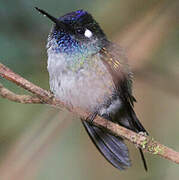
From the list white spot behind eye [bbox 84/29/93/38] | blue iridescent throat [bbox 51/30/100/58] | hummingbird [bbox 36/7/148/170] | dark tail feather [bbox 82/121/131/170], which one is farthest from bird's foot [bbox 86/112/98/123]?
white spot behind eye [bbox 84/29/93/38]

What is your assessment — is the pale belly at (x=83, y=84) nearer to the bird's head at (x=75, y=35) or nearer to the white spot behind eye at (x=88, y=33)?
the bird's head at (x=75, y=35)

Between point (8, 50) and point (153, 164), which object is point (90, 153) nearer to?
point (153, 164)

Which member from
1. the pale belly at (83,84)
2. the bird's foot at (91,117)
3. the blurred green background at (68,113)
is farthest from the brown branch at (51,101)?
the blurred green background at (68,113)

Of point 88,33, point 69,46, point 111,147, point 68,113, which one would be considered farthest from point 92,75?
point 111,147

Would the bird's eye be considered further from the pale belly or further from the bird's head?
the pale belly

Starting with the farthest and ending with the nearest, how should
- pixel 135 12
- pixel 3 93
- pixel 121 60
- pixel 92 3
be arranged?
pixel 92 3, pixel 135 12, pixel 121 60, pixel 3 93

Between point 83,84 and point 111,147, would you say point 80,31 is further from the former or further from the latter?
point 111,147

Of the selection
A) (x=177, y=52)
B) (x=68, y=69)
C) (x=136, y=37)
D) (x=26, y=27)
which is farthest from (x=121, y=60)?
(x=26, y=27)
